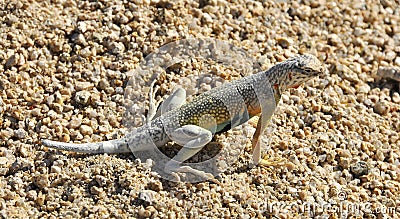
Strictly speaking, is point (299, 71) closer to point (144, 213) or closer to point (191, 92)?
point (191, 92)

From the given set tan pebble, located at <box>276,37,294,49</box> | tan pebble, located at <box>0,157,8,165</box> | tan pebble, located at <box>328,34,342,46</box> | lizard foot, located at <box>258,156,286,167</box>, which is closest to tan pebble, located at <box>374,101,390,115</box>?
tan pebble, located at <box>328,34,342,46</box>

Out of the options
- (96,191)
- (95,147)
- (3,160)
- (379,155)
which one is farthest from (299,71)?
(3,160)

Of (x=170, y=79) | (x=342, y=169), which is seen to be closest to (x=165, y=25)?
(x=170, y=79)

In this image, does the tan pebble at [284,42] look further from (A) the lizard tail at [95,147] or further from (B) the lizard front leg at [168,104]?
(A) the lizard tail at [95,147]

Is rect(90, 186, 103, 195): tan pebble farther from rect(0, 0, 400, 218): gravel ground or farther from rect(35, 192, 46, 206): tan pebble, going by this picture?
rect(35, 192, 46, 206): tan pebble

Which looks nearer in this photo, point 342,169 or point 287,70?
point 287,70

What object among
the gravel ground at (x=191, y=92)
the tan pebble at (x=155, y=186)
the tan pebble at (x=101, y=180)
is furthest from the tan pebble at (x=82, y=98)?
the tan pebble at (x=155, y=186)

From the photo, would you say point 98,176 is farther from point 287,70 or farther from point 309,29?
point 309,29

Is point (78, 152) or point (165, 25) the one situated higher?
point (165, 25)
